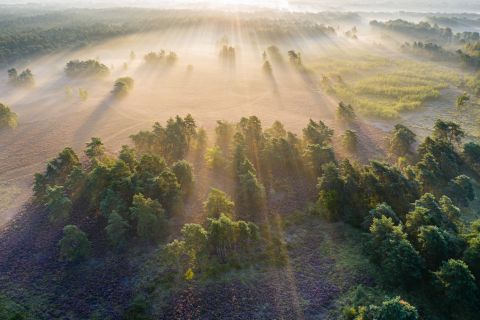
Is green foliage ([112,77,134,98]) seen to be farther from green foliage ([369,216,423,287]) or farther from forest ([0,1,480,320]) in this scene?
green foliage ([369,216,423,287])

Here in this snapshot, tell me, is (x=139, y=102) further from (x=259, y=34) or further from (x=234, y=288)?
(x=259, y=34)

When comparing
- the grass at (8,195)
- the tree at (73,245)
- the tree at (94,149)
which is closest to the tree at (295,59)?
the tree at (94,149)

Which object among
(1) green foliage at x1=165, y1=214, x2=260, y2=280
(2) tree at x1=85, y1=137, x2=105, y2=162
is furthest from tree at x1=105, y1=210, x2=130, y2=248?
(2) tree at x1=85, y1=137, x2=105, y2=162

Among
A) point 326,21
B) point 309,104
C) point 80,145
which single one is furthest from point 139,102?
point 326,21

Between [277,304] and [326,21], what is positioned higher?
[326,21]

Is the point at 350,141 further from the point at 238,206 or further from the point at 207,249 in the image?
the point at 207,249

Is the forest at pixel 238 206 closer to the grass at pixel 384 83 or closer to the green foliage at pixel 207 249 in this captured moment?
the green foliage at pixel 207 249
